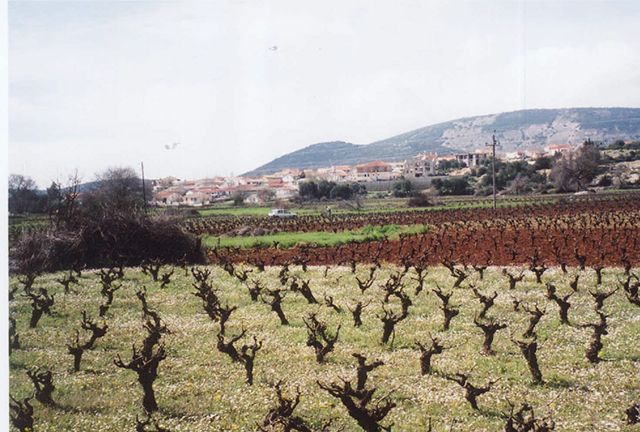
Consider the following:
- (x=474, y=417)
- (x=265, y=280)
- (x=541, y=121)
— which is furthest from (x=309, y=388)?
(x=541, y=121)

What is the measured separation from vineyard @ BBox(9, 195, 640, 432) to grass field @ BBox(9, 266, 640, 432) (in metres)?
0.04

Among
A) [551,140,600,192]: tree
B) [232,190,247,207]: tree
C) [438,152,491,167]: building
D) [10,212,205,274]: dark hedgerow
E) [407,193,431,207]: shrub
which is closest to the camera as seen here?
[10,212,205,274]: dark hedgerow

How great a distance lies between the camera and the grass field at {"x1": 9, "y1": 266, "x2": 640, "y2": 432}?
30.0ft

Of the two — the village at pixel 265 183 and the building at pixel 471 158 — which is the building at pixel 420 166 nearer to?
the village at pixel 265 183

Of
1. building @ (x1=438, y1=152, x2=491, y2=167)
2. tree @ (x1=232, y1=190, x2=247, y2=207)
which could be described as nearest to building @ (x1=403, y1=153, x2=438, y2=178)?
building @ (x1=438, y1=152, x2=491, y2=167)

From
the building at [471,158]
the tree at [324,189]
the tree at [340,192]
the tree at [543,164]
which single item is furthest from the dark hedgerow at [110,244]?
the building at [471,158]

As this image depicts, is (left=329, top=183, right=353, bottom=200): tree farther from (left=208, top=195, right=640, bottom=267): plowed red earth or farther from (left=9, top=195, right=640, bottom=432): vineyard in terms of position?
(left=9, top=195, right=640, bottom=432): vineyard

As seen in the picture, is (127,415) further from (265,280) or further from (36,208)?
(36,208)

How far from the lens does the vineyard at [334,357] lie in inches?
355

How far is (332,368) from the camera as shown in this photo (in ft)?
37.4

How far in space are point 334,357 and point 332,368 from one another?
2.15 feet

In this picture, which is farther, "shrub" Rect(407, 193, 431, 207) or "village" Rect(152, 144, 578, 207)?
"village" Rect(152, 144, 578, 207)

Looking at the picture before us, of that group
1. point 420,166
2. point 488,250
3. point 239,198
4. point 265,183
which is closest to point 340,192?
point 239,198

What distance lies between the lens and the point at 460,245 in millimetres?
30141
